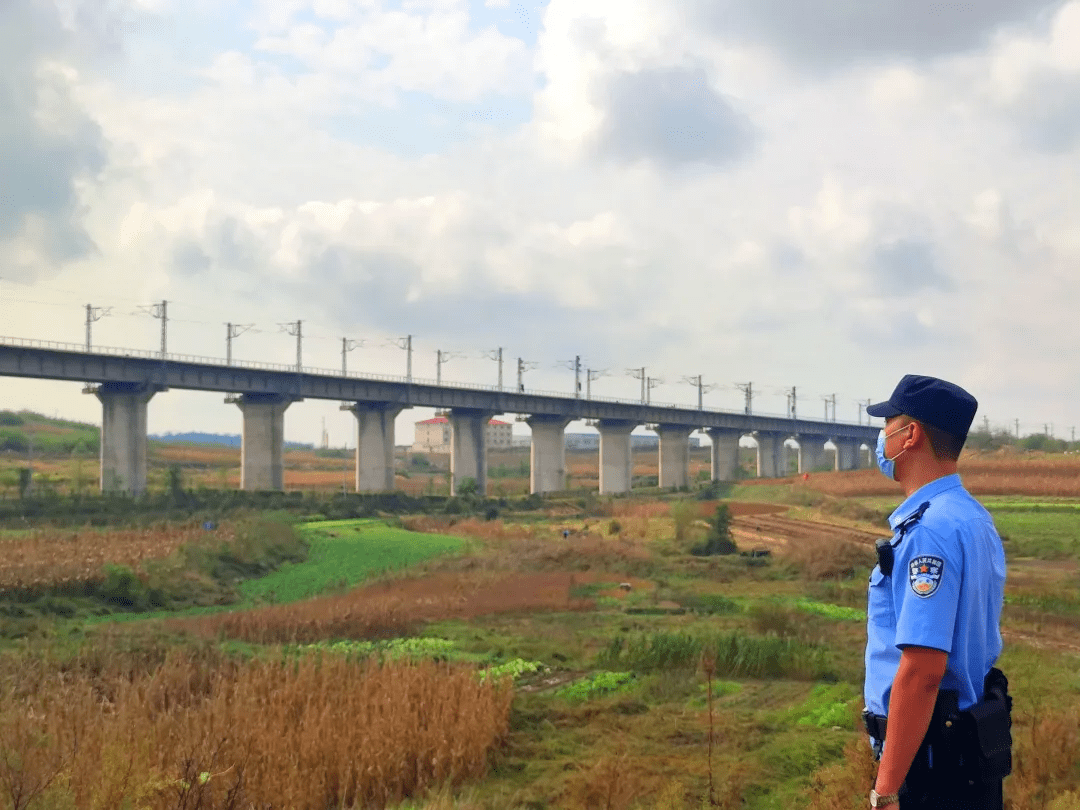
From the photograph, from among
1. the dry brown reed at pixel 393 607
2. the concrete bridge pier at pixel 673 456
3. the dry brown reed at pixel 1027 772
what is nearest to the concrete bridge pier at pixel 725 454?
the concrete bridge pier at pixel 673 456

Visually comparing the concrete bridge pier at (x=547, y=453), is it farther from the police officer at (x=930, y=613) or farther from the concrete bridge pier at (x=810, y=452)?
the police officer at (x=930, y=613)

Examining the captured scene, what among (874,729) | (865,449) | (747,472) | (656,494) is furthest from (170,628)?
(865,449)

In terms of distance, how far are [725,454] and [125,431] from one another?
68.5 m

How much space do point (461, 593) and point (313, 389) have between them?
158 ft

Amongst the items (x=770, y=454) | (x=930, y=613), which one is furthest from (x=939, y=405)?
(x=770, y=454)

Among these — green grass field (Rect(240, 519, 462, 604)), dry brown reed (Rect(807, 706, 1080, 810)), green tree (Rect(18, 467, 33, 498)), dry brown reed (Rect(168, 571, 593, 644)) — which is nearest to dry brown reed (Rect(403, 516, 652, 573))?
green grass field (Rect(240, 519, 462, 604))

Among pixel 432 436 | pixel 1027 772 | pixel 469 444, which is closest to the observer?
pixel 1027 772

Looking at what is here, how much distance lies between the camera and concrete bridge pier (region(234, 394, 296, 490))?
68.8m

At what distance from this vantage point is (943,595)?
393 cm

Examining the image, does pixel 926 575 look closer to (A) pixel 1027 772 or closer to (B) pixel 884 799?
(B) pixel 884 799

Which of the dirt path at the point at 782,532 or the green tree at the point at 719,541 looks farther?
the dirt path at the point at 782,532

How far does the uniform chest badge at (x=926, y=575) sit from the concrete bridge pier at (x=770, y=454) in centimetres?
11898

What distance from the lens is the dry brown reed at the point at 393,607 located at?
18703 millimetres

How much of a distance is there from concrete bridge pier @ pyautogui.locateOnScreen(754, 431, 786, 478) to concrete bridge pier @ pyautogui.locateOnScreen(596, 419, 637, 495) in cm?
3009
